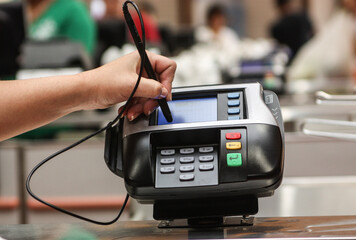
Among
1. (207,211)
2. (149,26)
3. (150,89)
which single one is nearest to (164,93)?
(150,89)

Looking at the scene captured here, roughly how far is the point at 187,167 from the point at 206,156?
1.0 inches

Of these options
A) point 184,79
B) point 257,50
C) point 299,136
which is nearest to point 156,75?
point 299,136

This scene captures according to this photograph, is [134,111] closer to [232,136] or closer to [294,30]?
[232,136]

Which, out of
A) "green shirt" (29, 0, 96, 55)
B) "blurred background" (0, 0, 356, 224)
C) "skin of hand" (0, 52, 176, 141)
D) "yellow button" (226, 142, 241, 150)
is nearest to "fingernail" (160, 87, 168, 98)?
"skin of hand" (0, 52, 176, 141)

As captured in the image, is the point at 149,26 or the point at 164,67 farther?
the point at 149,26

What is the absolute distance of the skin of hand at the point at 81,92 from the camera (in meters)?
0.64

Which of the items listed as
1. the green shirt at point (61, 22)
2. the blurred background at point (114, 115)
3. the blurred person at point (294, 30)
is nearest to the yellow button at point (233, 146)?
the blurred background at point (114, 115)

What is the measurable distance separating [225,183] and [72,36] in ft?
7.21

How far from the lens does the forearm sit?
2.15ft

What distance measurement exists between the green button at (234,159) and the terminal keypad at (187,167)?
0.05ft

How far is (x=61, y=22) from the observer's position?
259 cm

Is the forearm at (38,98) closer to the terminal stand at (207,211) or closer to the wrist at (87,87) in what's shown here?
the wrist at (87,87)

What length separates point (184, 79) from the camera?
190 centimetres

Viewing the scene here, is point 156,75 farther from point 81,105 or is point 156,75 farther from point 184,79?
point 184,79
